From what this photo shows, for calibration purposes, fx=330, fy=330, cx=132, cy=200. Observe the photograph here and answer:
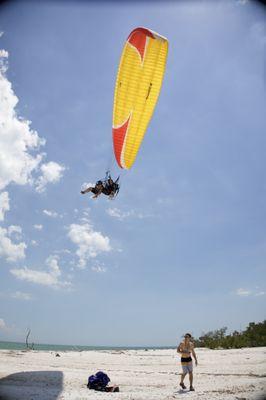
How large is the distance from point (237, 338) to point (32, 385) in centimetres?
1702

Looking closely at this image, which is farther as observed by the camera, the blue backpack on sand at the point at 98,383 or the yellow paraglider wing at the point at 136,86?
the yellow paraglider wing at the point at 136,86

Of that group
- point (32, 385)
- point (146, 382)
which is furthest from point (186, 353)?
point (32, 385)

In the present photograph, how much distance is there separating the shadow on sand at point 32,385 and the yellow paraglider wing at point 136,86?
7.16m

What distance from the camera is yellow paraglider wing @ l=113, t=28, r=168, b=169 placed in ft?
33.7

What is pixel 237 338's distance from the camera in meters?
22.0

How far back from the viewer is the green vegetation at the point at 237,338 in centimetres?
2131

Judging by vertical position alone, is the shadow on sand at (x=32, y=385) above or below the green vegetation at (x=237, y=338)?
below

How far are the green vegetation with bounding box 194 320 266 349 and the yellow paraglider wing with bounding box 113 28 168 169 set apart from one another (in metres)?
16.1

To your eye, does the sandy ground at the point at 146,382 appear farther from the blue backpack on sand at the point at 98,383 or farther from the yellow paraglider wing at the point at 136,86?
the yellow paraglider wing at the point at 136,86

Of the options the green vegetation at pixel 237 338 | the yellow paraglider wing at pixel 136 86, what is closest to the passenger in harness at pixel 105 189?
the yellow paraglider wing at pixel 136 86

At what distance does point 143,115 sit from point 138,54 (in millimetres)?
1883

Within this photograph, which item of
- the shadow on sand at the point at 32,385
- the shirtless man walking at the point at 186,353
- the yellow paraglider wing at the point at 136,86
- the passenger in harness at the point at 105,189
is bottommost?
the shadow on sand at the point at 32,385

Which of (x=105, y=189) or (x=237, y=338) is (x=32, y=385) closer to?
(x=105, y=189)

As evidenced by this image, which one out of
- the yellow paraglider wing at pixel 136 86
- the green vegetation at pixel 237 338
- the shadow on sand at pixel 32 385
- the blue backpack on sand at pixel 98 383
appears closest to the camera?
the shadow on sand at pixel 32 385
